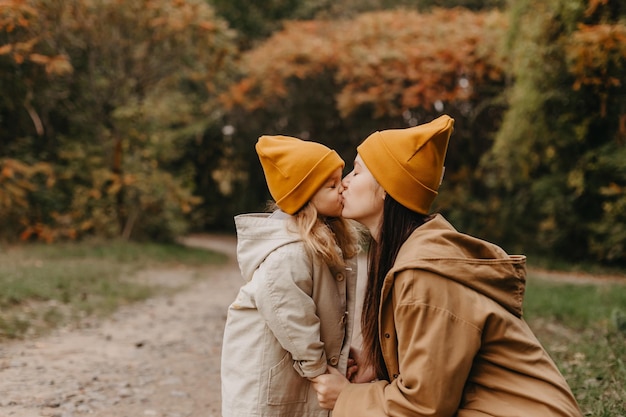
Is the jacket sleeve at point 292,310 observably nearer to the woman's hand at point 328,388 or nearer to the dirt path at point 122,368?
the woman's hand at point 328,388

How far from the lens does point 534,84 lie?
9.92 metres

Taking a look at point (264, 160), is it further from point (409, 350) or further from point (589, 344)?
point (589, 344)

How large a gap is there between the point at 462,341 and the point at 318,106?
15.0 meters

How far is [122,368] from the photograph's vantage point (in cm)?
482

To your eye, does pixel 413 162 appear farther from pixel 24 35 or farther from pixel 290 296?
pixel 24 35

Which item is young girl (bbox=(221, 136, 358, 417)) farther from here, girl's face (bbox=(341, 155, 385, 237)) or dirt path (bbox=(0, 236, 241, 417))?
dirt path (bbox=(0, 236, 241, 417))

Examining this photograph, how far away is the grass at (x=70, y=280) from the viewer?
6.16 metres

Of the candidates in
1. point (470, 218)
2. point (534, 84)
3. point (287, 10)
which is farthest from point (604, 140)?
point (287, 10)

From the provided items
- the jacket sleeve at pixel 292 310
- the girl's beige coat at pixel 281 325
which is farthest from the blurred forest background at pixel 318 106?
the jacket sleeve at pixel 292 310

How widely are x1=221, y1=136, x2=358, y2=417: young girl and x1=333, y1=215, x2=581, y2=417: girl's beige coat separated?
0.40 metres

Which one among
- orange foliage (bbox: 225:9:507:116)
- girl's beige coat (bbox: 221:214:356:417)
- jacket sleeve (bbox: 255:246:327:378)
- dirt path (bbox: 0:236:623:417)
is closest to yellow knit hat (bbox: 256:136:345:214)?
girl's beige coat (bbox: 221:214:356:417)

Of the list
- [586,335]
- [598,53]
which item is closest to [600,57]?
[598,53]

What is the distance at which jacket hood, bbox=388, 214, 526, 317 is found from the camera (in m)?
1.88

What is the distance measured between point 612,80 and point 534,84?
2.00 metres
